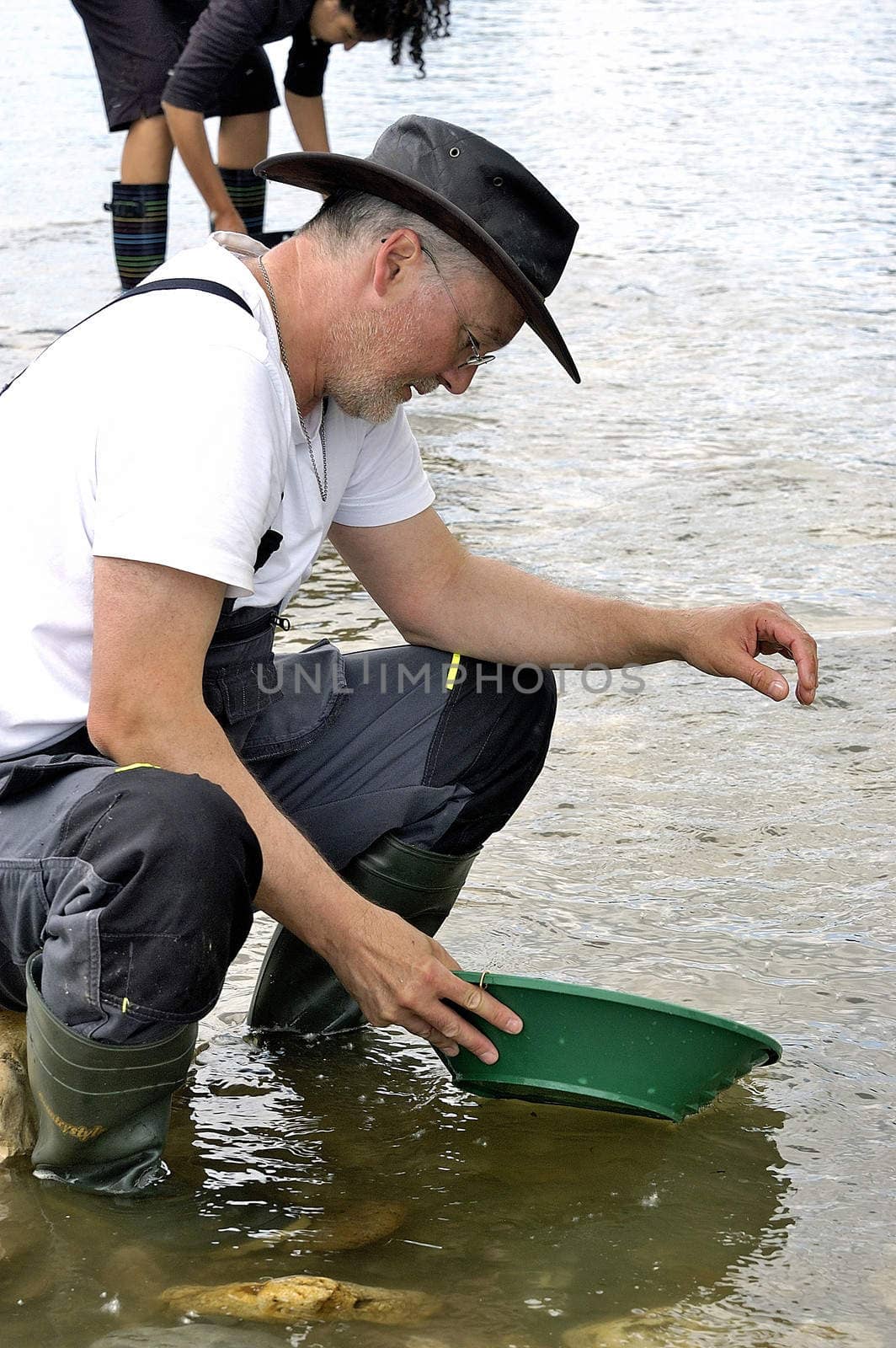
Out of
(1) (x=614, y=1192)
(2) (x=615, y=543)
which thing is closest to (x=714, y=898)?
(1) (x=614, y=1192)

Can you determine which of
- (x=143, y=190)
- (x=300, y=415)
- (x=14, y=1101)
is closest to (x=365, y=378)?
(x=300, y=415)

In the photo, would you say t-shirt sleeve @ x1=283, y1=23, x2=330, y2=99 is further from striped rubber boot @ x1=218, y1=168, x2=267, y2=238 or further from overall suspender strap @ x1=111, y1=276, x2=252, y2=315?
overall suspender strap @ x1=111, y1=276, x2=252, y2=315

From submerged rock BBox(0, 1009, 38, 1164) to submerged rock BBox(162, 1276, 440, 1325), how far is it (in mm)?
346

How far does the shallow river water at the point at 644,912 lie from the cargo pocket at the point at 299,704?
387 millimetres

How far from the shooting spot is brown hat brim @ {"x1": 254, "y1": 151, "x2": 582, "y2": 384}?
1862 mm

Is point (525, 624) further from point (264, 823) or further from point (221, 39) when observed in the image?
point (221, 39)

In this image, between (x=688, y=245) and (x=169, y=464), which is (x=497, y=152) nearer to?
(x=169, y=464)

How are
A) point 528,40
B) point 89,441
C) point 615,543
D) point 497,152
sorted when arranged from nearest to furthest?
point 89,441, point 497,152, point 615,543, point 528,40

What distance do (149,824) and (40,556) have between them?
0.36 meters

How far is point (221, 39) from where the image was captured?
4.63m

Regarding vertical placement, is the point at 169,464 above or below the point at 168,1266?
above

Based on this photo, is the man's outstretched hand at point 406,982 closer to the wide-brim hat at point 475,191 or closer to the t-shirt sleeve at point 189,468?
the t-shirt sleeve at point 189,468

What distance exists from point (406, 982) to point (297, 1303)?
0.35 m

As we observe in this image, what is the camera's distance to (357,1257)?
1760 millimetres
